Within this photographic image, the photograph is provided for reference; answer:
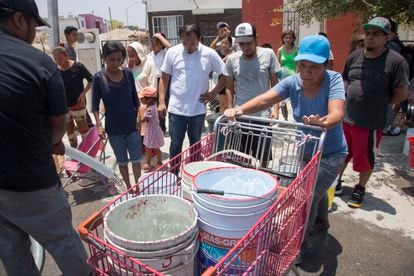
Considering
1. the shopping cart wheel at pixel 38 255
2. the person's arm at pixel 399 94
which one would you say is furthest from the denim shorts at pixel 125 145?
the person's arm at pixel 399 94

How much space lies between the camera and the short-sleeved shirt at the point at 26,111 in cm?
178

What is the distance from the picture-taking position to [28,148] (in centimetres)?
193

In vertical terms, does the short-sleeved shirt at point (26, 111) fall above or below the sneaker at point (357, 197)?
above

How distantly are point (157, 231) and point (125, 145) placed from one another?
235 centimetres

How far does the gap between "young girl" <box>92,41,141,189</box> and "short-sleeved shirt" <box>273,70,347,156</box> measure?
1.88 meters

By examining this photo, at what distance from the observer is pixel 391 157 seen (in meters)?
5.39

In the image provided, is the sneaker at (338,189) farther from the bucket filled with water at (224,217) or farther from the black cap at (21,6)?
the black cap at (21,6)

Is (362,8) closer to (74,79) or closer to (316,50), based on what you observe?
(316,50)

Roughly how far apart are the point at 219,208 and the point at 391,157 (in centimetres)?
463

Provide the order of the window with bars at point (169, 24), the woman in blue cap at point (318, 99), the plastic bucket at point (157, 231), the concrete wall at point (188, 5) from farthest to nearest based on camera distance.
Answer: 1. the window with bars at point (169, 24)
2. the concrete wall at point (188, 5)
3. the woman in blue cap at point (318, 99)
4. the plastic bucket at point (157, 231)

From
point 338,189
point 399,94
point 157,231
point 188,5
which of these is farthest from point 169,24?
point 157,231

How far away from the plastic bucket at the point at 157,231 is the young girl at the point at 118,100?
87.4 inches

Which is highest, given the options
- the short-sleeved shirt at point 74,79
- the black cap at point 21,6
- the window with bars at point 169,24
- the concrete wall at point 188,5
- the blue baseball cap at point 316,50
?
the concrete wall at point 188,5

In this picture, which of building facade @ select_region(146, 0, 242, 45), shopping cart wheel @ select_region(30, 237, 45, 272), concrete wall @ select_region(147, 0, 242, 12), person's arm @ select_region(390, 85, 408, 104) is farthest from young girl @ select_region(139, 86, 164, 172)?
concrete wall @ select_region(147, 0, 242, 12)
